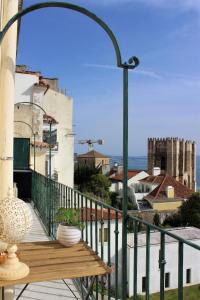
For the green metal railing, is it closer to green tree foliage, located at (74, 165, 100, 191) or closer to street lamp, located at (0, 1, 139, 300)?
street lamp, located at (0, 1, 139, 300)

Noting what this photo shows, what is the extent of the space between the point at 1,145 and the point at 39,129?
1974cm

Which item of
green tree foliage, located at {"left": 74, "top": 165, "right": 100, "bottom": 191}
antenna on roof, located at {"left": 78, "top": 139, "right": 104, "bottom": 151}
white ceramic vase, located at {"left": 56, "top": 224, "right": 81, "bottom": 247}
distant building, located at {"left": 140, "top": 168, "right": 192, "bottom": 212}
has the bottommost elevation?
distant building, located at {"left": 140, "top": 168, "right": 192, "bottom": 212}

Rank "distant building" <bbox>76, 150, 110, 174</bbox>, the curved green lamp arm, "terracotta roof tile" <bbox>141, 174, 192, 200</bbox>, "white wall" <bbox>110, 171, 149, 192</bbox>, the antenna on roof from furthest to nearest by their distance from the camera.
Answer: "distant building" <bbox>76, 150, 110, 174</bbox>
the antenna on roof
"white wall" <bbox>110, 171, 149, 192</bbox>
"terracotta roof tile" <bbox>141, 174, 192, 200</bbox>
the curved green lamp arm

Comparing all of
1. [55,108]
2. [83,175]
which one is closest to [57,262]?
[55,108]

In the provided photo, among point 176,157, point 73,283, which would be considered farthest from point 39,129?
point 176,157

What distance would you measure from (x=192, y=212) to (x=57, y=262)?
39.9 meters

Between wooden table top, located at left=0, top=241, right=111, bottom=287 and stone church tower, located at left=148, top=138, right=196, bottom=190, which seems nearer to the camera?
wooden table top, located at left=0, top=241, right=111, bottom=287

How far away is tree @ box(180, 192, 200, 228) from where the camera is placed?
39.5m

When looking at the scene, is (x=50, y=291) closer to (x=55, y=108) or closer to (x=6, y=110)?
(x=6, y=110)

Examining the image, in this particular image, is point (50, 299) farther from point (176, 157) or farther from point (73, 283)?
point (176, 157)

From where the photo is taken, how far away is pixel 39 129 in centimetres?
2234

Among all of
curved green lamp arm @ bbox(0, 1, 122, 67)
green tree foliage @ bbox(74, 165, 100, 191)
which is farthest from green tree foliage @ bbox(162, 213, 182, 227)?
curved green lamp arm @ bbox(0, 1, 122, 67)

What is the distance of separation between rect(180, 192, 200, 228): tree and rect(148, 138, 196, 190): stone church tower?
143 ft

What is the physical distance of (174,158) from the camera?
3396 inches
